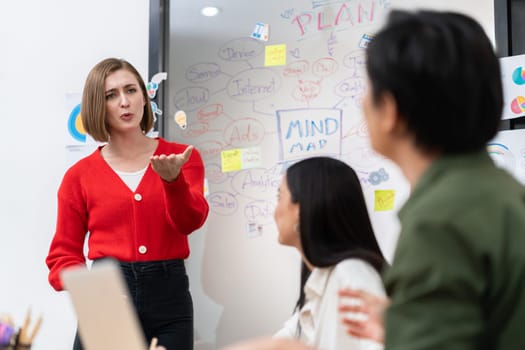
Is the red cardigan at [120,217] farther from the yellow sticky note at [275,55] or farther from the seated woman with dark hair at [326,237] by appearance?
the yellow sticky note at [275,55]

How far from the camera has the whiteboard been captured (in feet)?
8.21

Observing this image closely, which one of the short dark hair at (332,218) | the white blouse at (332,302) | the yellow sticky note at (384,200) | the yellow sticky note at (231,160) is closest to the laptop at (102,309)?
the white blouse at (332,302)

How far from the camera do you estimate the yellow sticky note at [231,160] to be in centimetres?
264

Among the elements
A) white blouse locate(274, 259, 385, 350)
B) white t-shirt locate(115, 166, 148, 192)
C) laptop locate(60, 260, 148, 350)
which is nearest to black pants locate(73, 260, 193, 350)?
white t-shirt locate(115, 166, 148, 192)

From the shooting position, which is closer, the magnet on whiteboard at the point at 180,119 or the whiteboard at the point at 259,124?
the whiteboard at the point at 259,124

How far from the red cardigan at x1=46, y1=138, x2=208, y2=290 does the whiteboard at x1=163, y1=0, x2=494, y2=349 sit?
575mm

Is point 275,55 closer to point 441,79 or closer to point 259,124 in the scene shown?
point 259,124

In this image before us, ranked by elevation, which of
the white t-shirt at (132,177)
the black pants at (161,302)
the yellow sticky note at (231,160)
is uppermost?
the yellow sticky note at (231,160)

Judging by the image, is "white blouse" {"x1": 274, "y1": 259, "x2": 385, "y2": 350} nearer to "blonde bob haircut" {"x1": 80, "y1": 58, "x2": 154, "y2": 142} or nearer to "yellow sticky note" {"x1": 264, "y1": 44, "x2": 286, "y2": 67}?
"blonde bob haircut" {"x1": 80, "y1": 58, "x2": 154, "y2": 142}

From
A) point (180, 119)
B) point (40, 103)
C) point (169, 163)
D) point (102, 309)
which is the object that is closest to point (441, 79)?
point (102, 309)

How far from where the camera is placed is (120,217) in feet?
6.56

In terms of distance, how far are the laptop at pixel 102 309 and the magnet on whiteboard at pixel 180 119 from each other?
2025 millimetres

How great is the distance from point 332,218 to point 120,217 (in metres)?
0.88

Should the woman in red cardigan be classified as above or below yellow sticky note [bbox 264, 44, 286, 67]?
below
